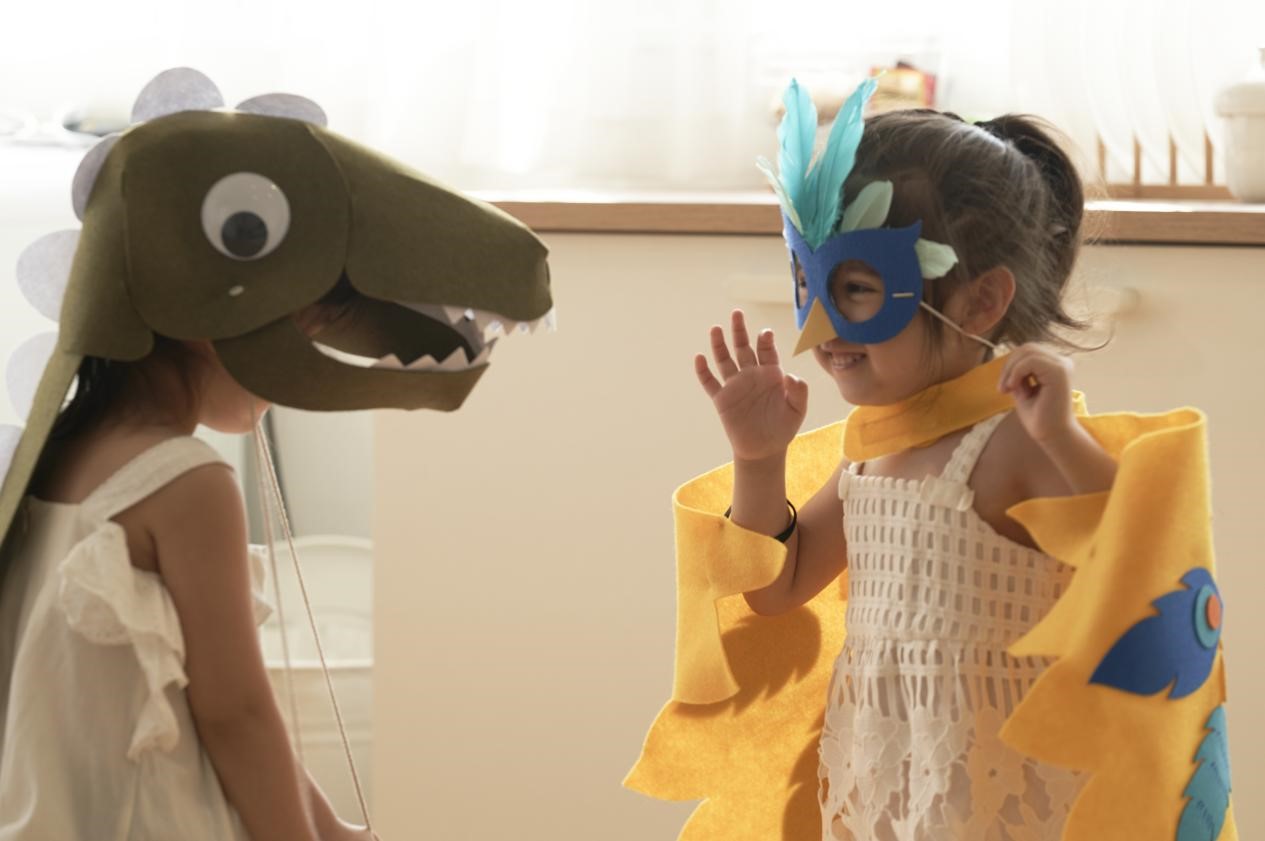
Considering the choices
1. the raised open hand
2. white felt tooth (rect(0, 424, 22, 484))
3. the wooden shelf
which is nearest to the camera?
white felt tooth (rect(0, 424, 22, 484))

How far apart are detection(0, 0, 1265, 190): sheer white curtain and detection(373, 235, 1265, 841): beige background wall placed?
1.28 feet

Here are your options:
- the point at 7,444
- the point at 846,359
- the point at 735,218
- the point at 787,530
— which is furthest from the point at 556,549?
the point at 7,444

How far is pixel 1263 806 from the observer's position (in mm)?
1486

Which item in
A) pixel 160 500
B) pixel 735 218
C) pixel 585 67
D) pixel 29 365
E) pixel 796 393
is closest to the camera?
pixel 160 500

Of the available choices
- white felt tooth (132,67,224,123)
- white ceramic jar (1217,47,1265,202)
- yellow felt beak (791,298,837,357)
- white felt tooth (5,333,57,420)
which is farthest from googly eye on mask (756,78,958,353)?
white ceramic jar (1217,47,1265,202)

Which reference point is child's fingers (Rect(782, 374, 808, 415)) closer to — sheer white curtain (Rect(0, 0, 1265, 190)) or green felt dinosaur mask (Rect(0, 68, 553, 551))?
green felt dinosaur mask (Rect(0, 68, 553, 551))

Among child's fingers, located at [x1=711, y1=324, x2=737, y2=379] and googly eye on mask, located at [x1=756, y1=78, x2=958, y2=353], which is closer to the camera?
googly eye on mask, located at [x1=756, y1=78, x2=958, y2=353]

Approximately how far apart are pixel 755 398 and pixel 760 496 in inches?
2.8

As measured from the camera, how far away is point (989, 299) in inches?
41.9

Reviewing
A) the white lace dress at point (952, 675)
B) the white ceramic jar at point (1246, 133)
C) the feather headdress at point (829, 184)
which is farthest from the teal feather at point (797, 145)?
the white ceramic jar at point (1246, 133)

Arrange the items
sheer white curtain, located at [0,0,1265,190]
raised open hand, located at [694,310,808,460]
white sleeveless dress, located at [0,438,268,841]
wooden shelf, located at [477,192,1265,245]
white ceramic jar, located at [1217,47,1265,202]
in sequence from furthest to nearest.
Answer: sheer white curtain, located at [0,0,1265,190] → white ceramic jar, located at [1217,47,1265,202] → wooden shelf, located at [477,192,1265,245] → raised open hand, located at [694,310,808,460] → white sleeveless dress, located at [0,438,268,841]

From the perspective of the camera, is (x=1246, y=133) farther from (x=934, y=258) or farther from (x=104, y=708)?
(x=104, y=708)

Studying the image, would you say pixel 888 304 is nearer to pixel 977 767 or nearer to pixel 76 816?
pixel 977 767

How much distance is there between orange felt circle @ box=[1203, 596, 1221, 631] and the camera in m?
0.98
